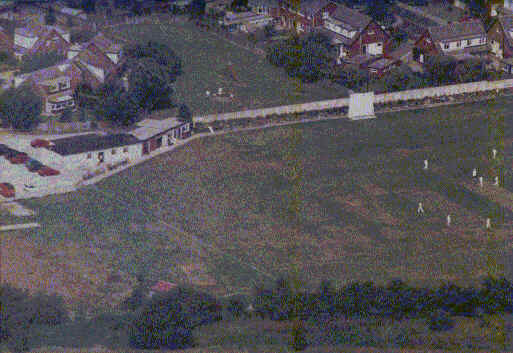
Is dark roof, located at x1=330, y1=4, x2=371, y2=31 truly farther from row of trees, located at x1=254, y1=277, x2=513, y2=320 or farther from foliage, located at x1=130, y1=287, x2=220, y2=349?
foliage, located at x1=130, y1=287, x2=220, y2=349

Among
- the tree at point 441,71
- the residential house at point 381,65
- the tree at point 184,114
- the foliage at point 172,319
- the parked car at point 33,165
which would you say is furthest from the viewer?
the residential house at point 381,65

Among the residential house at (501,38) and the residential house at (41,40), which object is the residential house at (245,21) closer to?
the residential house at (41,40)

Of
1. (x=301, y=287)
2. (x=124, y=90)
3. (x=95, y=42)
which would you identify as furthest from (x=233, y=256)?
(x=95, y=42)

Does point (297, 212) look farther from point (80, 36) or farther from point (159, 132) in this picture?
point (80, 36)

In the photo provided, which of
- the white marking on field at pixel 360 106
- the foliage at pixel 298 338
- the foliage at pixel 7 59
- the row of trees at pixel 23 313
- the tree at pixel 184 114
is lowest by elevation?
Result: the row of trees at pixel 23 313

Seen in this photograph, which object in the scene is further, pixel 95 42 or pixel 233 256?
pixel 95 42

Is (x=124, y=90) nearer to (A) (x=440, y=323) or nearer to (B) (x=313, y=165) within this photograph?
(B) (x=313, y=165)

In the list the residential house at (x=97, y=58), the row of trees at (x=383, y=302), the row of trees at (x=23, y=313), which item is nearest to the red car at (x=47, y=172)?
the residential house at (x=97, y=58)
